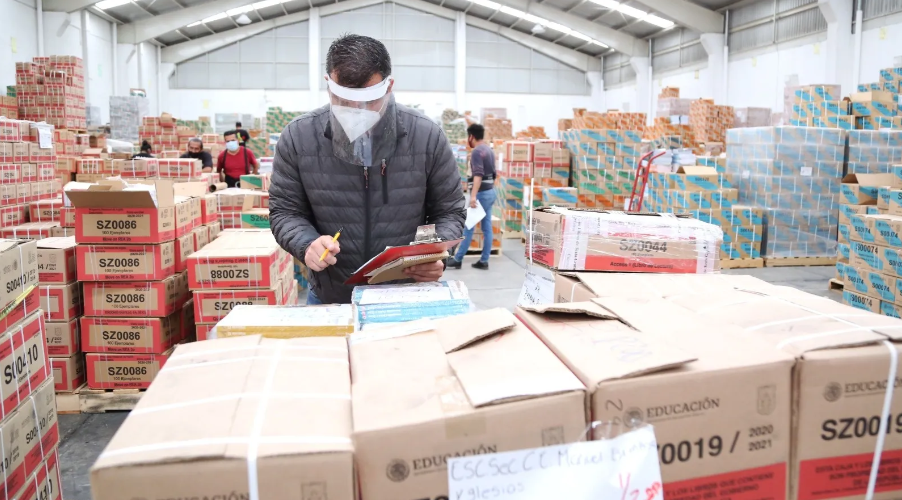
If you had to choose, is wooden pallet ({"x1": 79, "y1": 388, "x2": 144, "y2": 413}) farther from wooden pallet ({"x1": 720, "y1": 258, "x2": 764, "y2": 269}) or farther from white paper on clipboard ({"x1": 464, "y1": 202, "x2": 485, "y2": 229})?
wooden pallet ({"x1": 720, "y1": 258, "x2": 764, "y2": 269})

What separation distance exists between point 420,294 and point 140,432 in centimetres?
99

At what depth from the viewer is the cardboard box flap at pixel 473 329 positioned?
1328mm

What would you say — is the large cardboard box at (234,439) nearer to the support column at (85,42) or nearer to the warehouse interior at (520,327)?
the warehouse interior at (520,327)

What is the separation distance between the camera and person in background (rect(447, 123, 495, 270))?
26.2 feet

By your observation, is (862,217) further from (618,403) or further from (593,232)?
(618,403)

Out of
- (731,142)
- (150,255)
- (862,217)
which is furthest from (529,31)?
(150,255)

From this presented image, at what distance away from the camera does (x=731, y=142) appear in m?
9.09

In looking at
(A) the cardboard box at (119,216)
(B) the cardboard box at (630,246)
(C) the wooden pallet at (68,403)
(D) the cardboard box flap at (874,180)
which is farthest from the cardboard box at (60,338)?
(D) the cardboard box flap at (874,180)

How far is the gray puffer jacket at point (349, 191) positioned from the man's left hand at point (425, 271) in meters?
0.15

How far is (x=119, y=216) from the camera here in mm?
3914

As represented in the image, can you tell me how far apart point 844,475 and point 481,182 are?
7.01 meters

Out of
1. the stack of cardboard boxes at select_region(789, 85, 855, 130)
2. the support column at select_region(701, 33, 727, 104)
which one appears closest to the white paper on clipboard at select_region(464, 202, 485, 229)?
the stack of cardboard boxes at select_region(789, 85, 855, 130)

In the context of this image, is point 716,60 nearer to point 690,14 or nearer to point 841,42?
point 690,14

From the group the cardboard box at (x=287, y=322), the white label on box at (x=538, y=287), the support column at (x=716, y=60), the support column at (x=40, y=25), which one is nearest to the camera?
the cardboard box at (x=287, y=322)
